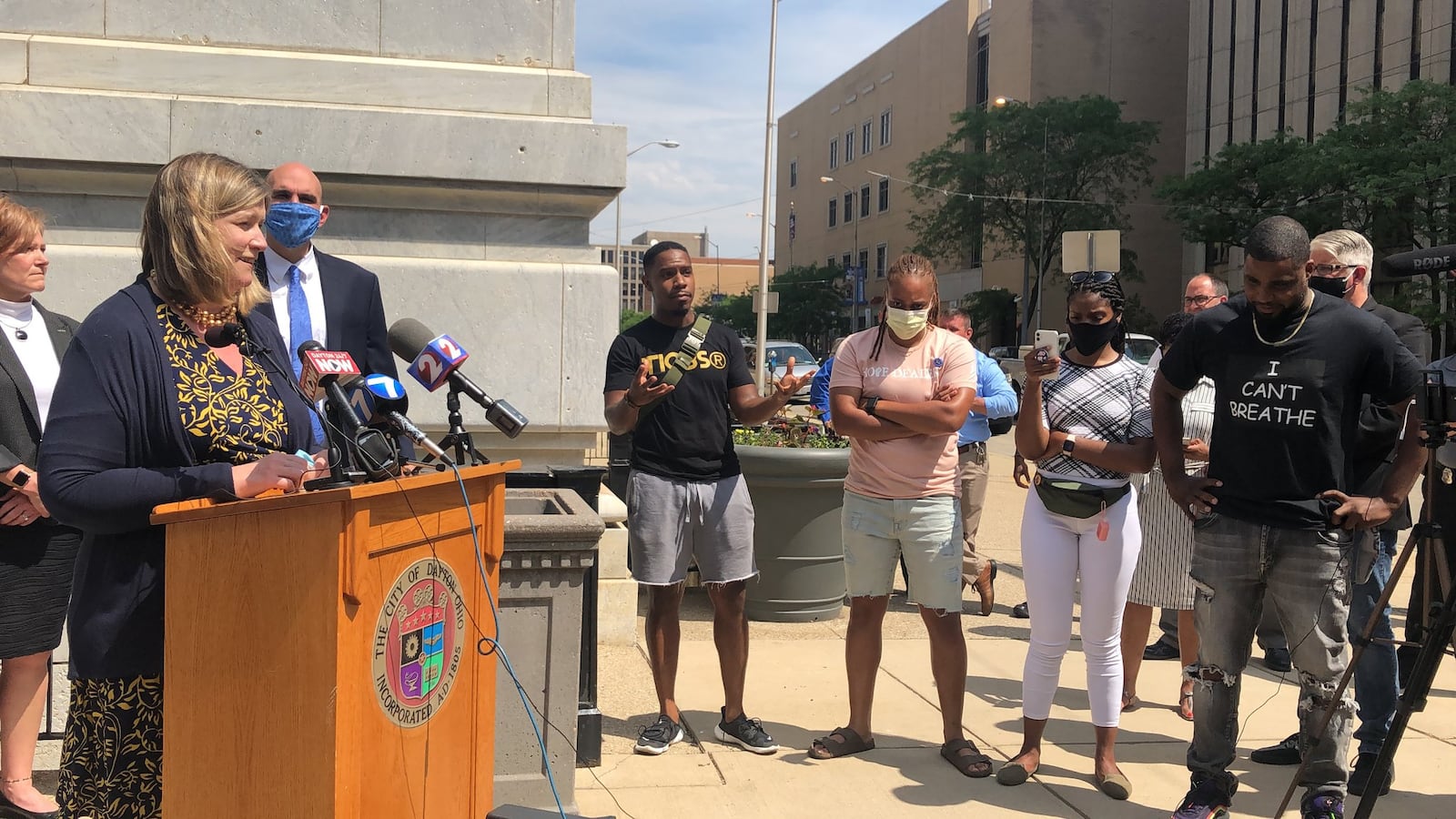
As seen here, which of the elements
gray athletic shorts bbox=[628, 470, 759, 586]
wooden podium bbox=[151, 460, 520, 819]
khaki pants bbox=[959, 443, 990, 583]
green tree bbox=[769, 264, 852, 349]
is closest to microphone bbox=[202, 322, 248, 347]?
wooden podium bbox=[151, 460, 520, 819]

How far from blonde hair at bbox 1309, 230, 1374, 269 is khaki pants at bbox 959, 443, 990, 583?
3.52 meters

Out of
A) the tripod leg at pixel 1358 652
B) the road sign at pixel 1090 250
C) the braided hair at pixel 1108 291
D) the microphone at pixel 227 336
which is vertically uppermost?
the road sign at pixel 1090 250

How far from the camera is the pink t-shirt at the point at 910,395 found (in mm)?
5039

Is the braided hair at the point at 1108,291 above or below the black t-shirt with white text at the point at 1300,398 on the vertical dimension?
above

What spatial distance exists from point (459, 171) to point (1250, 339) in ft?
12.8

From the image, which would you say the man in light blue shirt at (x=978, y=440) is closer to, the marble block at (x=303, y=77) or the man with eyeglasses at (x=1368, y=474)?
the man with eyeglasses at (x=1368, y=474)

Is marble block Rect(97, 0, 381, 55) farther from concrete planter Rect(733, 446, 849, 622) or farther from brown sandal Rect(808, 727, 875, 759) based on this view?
brown sandal Rect(808, 727, 875, 759)

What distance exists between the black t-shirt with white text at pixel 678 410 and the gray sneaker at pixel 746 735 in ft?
3.61

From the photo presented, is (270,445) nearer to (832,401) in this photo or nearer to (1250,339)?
(832,401)

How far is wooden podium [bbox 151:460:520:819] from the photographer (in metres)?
2.34

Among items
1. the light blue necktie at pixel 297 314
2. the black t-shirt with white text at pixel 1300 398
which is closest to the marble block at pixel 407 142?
the light blue necktie at pixel 297 314

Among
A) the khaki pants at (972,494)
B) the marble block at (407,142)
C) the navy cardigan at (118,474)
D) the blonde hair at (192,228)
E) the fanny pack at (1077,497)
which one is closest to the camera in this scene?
the navy cardigan at (118,474)

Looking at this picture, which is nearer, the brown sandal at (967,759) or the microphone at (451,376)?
the microphone at (451,376)

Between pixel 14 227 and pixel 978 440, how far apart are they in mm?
5975
